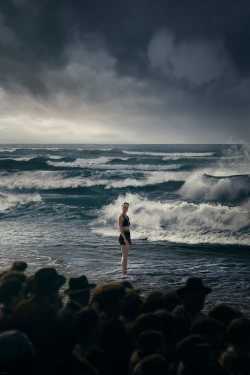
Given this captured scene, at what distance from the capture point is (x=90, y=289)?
6750 millimetres

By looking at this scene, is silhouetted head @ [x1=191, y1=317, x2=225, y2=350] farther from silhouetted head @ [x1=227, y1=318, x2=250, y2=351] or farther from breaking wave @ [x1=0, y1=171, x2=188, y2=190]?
breaking wave @ [x1=0, y1=171, x2=188, y2=190]

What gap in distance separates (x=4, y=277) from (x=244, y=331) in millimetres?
3624

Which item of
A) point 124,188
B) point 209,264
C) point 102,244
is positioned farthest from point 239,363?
point 124,188

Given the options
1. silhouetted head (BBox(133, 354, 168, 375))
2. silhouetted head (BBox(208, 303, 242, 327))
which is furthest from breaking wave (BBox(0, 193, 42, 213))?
silhouetted head (BBox(133, 354, 168, 375))

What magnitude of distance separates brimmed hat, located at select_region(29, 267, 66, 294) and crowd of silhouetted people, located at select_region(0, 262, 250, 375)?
14 mm

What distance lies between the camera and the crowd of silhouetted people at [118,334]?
14.4 ft

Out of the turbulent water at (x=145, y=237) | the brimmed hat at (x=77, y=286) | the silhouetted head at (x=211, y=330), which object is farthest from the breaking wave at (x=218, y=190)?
the silhouetted head at (x=211, y=330)

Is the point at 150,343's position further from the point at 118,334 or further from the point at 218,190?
the point at 218,190

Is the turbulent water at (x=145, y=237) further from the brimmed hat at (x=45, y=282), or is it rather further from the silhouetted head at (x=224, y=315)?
the brimmed hat at (x=45, y=282)

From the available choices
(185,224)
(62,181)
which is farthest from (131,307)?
(62,181)

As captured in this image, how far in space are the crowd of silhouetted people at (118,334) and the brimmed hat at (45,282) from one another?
14 millimetres

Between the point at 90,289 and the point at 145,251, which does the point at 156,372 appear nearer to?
the point at 90,289

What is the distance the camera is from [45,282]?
6.32 meters

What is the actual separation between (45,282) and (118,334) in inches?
70.1
